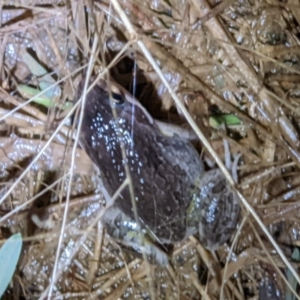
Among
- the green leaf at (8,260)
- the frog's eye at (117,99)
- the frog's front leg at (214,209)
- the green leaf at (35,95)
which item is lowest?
the frog's front leg at (214,209)

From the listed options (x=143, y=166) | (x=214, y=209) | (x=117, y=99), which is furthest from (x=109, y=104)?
(x=214, y=209)

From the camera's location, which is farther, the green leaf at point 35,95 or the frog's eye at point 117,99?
the green leaf at point 35,95

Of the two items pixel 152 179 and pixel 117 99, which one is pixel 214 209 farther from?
pixel 117 99

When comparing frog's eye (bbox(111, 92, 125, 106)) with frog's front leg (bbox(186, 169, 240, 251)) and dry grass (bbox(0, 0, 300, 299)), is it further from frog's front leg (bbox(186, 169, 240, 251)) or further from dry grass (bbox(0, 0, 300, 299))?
frog's front leg (bbox(186, 169, 240, 251))

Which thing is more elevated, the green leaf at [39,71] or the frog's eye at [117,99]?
the green leaf at [39,71]

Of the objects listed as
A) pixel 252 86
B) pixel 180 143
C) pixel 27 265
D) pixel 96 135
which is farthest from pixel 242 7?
pixel 27 265

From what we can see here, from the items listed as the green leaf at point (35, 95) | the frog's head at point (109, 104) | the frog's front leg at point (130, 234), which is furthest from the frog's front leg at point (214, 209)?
the green leaf at point (35, 95)

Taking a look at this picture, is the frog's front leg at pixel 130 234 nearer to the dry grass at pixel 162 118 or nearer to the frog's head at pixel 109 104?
the dry grass at pixel 162 118
